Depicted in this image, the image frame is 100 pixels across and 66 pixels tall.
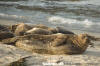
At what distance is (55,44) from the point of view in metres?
6.24

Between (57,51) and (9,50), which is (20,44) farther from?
(57,51)

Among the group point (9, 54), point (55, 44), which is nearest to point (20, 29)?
point (55, 44)

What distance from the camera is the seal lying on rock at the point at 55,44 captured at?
20.2 feet

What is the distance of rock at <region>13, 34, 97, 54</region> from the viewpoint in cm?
617

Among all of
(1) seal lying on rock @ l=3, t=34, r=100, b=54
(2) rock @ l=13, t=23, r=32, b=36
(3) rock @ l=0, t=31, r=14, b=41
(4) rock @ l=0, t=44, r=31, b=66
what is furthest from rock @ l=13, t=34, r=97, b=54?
(2) rock @ l=13, t=23, r=32, b=36

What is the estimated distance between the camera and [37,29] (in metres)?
7.17

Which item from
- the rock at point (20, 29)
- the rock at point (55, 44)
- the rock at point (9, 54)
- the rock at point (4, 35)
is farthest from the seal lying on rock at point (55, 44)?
the rock at point (20, 29)

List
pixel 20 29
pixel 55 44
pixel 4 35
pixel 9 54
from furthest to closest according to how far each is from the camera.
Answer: pixel 20 29
pixel 4 35
pixel 55 44
pixel 9 54

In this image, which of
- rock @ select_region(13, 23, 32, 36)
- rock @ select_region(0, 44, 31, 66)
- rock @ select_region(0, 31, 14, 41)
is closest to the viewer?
rock @ select_region(0, 44, 31, 66)

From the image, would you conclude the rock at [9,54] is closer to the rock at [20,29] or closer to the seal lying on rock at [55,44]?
the seal lying on rock at [55,44]

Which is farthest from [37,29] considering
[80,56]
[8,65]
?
[8,65]

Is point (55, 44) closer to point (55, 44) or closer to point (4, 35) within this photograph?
point (55, 44)

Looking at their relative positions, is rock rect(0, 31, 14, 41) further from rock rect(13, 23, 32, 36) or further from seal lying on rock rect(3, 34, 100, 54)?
seal lying on rock rect(3, 34, 100, 54)

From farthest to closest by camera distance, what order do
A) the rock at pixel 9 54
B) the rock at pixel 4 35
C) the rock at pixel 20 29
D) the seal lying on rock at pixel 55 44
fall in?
1. the rock at pixel 20 29
2. the rock at pixel 4 35
3. the seal lying on rock at pixel 55 44
4. the rock at pixel 9 54
